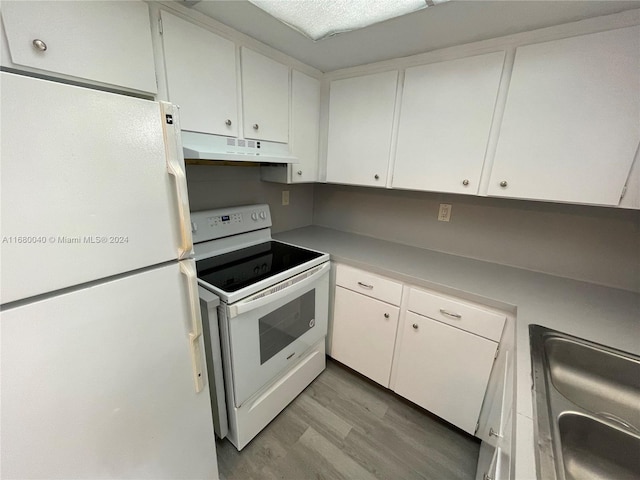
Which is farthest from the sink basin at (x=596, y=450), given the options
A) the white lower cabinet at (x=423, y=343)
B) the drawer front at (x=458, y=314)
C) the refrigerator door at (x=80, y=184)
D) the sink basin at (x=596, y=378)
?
the refrigerator door at (x=80, y=184)

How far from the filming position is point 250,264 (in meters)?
1.59

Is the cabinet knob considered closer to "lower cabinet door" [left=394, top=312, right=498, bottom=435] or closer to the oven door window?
the oven door window

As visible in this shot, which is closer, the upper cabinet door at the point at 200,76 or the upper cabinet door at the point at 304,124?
the upper cabinet door at the point at 200,76

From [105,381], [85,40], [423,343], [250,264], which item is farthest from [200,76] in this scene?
[423,343]

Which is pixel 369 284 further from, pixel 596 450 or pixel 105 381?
Answer: pixel 105 381

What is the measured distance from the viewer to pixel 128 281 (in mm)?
774

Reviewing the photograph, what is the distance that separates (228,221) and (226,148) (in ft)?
1.64

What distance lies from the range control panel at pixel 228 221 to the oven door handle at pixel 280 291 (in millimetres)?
554

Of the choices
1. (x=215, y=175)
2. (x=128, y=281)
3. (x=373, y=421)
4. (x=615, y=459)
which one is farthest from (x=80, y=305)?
(x=373, y=421)

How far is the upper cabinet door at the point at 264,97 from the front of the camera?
1.47 metres

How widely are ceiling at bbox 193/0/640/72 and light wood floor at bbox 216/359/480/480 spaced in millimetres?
2179

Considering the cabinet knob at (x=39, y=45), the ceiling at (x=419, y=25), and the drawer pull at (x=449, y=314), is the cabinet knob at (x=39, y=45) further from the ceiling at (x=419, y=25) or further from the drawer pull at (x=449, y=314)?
the drawer pull at (x=449, y=314)

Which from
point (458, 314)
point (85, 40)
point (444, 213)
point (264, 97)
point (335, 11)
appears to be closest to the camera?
point (85, 40)

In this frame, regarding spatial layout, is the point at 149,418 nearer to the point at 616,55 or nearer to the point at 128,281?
the point at 128,281
